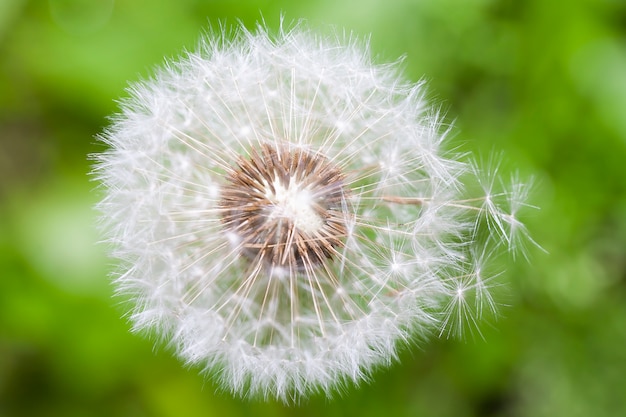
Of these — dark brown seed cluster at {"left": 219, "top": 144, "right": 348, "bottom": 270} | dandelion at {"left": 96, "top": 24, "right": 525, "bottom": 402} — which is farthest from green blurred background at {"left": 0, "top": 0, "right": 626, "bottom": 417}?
dark brown seed cluster at {"left": 219, "top": 144, "right": 348, "bottom": 270}

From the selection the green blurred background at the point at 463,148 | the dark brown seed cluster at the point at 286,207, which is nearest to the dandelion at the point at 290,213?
the dark brown seed cluster at the point at 286,207

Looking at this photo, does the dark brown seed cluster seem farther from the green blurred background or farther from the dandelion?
the green blurred background

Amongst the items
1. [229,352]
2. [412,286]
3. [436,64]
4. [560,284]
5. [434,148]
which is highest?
[436,64]

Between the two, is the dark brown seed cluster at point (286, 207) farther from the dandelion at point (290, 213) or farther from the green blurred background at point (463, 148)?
the green blurred background at point (463, 148)

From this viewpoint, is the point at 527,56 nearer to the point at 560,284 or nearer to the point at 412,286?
the point at 560,284

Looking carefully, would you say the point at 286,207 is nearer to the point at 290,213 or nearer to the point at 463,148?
the point at 290,213

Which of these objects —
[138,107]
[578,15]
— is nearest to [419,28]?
[578,15]
